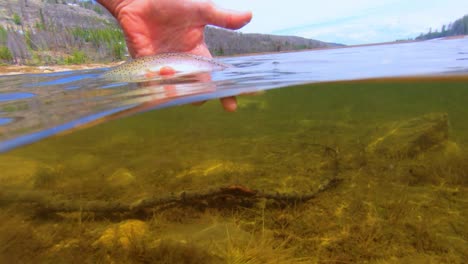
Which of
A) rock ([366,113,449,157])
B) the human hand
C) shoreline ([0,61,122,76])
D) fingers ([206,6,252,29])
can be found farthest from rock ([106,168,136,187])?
shoreline ([0,61,122,76])

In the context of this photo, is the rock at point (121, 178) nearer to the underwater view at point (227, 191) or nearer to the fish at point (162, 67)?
the underwater view at point (227, 191)

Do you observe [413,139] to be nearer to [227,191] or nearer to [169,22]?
[227,191]

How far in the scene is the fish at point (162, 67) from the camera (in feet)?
16.4

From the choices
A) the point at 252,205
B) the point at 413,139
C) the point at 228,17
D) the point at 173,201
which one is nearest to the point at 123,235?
the point at 173,201

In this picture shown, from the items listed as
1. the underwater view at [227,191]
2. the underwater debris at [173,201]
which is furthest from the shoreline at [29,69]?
the underwater debris at [173,201]

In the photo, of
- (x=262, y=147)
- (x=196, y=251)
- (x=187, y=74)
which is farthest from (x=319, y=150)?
(x=196, y=251)

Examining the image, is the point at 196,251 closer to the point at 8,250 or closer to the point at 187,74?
the point at 8,250

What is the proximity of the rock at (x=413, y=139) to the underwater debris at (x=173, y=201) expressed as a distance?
314 cm

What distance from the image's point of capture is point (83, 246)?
9.88 ft

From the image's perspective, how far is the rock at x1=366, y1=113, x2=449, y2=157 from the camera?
5883 millimetres

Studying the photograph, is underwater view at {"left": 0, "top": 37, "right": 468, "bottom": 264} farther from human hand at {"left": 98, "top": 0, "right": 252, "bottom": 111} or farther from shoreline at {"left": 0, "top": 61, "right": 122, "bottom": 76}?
shoreline at {"left": 0, "top": 61, "right": 122, "bottom": 76}

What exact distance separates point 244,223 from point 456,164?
14.6 feet

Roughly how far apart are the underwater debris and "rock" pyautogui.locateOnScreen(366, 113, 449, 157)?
10.3 feet

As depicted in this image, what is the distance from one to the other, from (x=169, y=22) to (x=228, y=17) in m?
1.48
